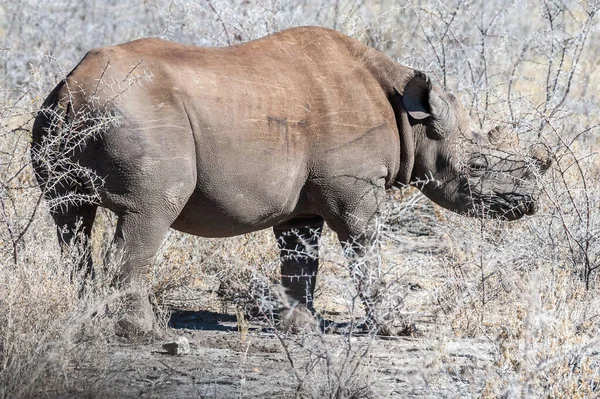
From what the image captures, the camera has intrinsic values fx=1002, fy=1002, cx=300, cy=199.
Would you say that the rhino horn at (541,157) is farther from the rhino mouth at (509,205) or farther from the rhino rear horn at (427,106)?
the rhino rear horn at (427,106)

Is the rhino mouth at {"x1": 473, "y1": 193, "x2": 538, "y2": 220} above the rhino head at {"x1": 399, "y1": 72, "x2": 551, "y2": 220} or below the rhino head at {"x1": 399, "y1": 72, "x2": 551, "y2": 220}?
below

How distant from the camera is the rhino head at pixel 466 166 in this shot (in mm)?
7297

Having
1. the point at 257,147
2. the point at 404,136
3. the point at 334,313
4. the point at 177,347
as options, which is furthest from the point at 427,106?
the point at 177,347

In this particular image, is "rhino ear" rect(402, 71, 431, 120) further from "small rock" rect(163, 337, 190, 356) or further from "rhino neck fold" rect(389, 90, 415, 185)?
"small rock" rect(163, 337, 190, 356)

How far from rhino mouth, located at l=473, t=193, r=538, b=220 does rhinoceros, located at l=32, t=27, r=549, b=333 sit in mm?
11

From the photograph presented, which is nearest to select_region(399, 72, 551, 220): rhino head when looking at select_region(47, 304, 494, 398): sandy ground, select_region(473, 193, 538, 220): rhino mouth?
select_region(473, 193, 538, 220): rhino mouth

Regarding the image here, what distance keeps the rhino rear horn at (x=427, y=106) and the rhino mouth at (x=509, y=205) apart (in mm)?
628

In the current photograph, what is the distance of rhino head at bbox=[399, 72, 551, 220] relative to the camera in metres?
7.30

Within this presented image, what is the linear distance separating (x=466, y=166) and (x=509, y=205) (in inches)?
18.3

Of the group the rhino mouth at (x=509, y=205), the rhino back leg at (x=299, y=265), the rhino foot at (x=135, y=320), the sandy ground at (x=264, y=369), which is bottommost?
the sandy ground at (x=264, y=369)

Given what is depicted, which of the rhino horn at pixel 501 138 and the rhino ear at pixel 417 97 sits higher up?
the rhino ear at pixel 417 97

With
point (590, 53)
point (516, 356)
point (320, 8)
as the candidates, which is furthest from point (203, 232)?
point (590, 53)

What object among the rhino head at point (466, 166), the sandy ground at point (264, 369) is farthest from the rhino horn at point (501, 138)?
the sandy ground at point (264, 369)

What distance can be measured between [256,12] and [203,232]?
433 cm
